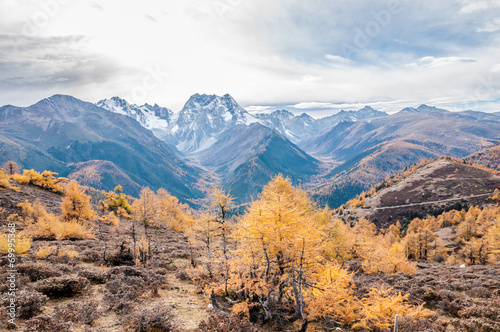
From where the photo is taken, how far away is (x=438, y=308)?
16.5 meters

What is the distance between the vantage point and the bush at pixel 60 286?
47.2 ft

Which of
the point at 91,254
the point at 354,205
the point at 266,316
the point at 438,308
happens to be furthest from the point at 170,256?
the point at 354,205

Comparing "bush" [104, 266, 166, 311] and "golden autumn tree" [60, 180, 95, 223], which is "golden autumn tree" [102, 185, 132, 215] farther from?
"bush" [104, 266, 166, 311]

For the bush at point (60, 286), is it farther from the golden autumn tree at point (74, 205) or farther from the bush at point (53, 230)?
the golden autumn tree at point (74, 205)

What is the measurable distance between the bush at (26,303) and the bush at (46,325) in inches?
72.9

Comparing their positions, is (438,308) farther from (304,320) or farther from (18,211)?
(18,211)

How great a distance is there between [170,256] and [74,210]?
2058 centimetres

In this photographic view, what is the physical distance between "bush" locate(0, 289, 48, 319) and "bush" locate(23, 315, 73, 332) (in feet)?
6.08

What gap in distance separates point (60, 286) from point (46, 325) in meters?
6.04

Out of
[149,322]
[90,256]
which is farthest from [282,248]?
[90,256]

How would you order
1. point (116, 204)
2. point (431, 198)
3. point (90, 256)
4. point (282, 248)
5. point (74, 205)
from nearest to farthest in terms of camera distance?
1. point (282, 248)
2. point (90, 256)
3. point (74, 205)
4. point (116, 204)
5. point (431, 198)

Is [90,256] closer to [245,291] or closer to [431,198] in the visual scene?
[245,291]

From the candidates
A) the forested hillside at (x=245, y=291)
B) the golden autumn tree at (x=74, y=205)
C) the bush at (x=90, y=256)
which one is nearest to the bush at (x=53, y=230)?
the forested hillside at (x=245, y=291)

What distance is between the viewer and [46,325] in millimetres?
9969
